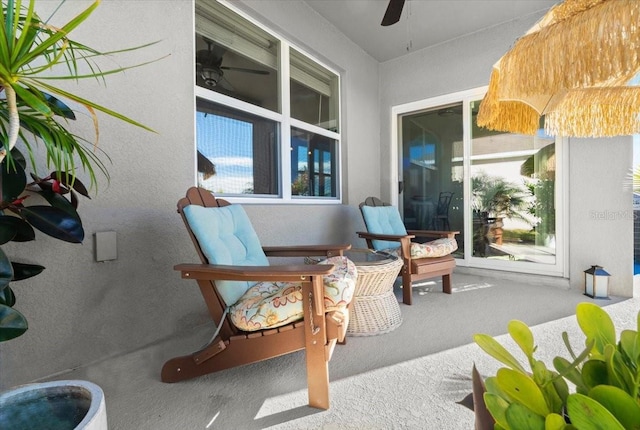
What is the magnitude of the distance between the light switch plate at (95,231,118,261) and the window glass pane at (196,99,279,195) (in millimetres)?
730

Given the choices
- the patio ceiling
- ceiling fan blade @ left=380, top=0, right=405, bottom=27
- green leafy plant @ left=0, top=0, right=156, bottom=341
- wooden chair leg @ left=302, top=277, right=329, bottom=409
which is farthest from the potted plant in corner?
the patio ceiling

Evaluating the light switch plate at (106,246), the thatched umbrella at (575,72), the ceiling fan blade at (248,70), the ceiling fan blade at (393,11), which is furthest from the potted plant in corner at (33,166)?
the ceiling fan blade at (393,11)

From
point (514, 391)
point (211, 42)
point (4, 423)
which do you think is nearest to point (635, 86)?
point (514, 391)

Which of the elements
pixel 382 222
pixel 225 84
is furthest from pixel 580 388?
pixel 382 222

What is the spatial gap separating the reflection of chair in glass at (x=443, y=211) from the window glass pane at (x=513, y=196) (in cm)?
31

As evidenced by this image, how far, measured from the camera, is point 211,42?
234cm

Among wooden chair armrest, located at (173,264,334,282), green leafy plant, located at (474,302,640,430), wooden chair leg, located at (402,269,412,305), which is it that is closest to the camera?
green leafy plant, located at (474,302,640,430)

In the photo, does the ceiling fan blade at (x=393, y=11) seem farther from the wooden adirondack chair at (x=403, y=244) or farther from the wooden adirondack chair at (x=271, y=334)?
the wooden adirondack chair at (x=271, y=334)

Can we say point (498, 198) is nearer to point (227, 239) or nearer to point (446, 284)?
point (446, 284)

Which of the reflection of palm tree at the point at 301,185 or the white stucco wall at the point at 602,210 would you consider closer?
the white stucco wall at the point at 602,210

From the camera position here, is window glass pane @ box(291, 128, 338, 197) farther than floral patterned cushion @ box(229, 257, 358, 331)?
Yes

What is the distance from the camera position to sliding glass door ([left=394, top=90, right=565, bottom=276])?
3.33 m

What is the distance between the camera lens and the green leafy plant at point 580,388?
30 cm

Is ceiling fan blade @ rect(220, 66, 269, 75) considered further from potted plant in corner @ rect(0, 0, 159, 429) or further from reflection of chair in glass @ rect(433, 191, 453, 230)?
reflection of chair in glass @ rect(433, 191, 453, 230)
